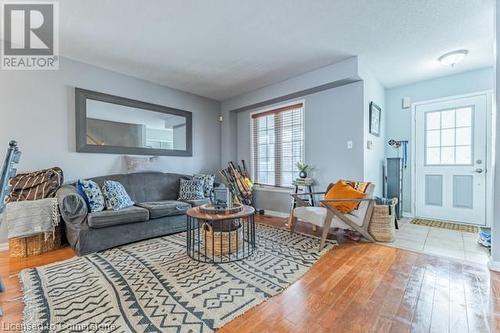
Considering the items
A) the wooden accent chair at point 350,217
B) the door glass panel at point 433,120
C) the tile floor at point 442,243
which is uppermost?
the door glass panel at point 433,120

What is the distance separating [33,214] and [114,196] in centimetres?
80

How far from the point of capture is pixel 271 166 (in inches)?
187

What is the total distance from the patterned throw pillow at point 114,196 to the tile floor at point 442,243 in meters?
3.52

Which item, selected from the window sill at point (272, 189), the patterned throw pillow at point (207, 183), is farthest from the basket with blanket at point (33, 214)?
the window sill at point (272, 189)

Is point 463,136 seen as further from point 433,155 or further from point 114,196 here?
point 114,196

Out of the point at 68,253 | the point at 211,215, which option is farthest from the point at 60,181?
the point at 211,215

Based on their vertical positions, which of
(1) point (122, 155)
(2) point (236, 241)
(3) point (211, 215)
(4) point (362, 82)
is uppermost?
(4) point (362, 82)

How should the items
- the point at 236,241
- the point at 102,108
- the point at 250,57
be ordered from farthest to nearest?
the point at 102,108
the point at 250,57
the point at 236,241

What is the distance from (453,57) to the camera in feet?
10.5

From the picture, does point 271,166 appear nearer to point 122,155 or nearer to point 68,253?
point 122,155

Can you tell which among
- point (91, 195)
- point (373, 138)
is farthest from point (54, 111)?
point (373, 138)

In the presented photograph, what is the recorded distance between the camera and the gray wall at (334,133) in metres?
3.50

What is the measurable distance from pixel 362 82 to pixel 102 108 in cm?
400

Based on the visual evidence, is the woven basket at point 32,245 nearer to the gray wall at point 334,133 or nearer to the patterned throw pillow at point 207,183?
the patterned throw pillow at point 207,183
